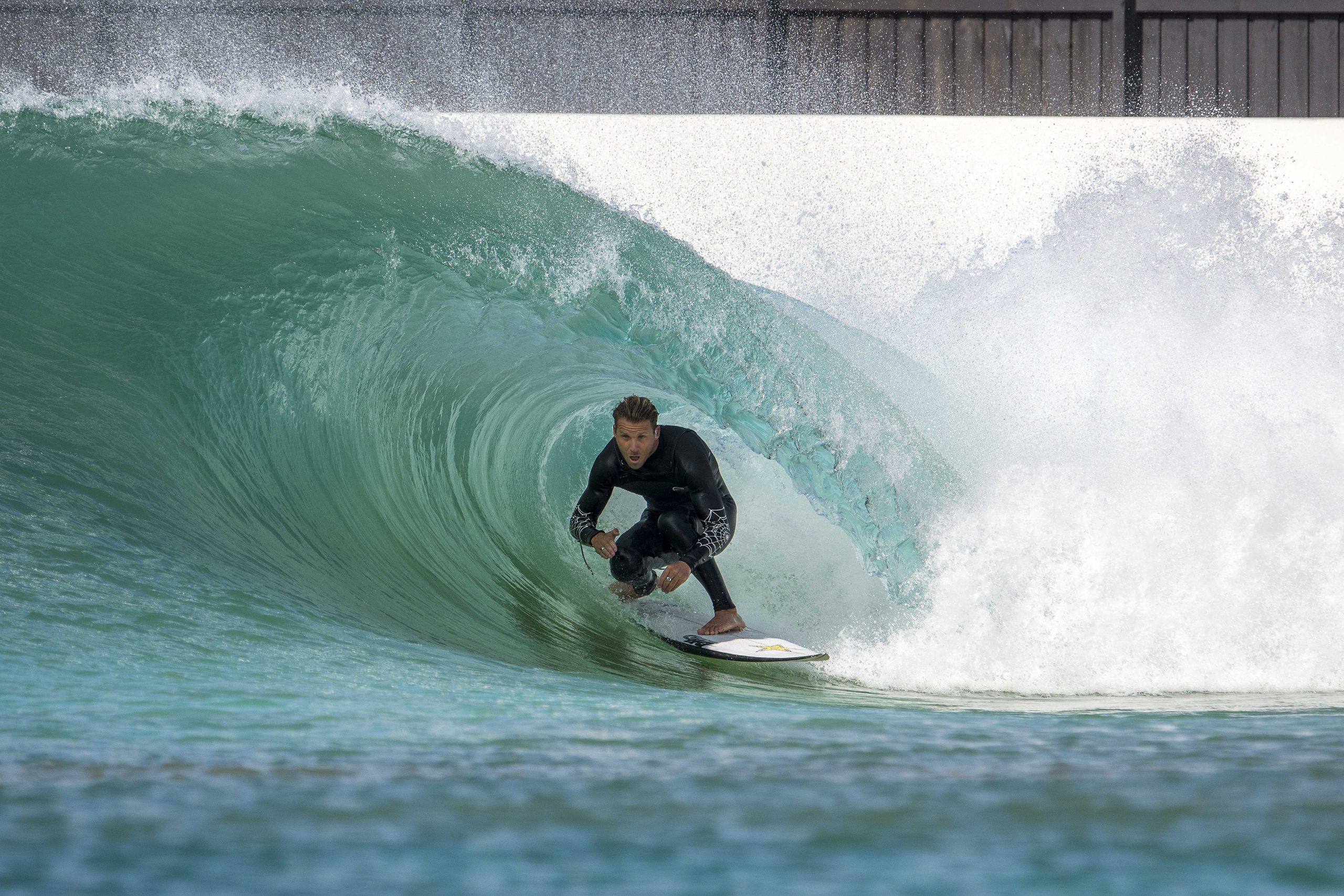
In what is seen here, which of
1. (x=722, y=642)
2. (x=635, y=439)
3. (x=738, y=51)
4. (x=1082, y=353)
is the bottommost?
(x=722, y=642)

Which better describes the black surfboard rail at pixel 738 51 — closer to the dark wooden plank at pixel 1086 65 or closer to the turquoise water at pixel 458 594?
the dark wooden plank at pixel 1086 65

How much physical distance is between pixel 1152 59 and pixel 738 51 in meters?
2.67

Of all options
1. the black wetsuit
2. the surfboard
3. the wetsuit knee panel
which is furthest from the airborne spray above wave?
the wetsuit knee panel

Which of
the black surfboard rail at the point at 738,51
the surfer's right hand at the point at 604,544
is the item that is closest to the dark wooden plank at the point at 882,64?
the black surfboard rail at the point at 738,51

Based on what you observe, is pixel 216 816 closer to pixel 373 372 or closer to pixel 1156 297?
pixel 373 372

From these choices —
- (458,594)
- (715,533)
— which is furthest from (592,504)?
(458,594)

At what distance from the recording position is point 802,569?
4.84m

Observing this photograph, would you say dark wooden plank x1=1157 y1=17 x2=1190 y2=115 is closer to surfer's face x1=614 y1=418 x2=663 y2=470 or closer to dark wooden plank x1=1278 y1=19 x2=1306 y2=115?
dark wooden plank x1=1278 y1=19 x2=1306 y2=115

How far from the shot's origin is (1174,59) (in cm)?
771

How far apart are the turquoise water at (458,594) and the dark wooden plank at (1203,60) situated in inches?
95.6

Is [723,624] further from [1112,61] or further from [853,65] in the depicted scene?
[1112,61]

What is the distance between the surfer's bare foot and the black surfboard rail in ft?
15.0

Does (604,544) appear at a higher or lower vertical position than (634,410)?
lower

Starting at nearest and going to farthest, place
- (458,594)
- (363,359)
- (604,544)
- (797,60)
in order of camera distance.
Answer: (604,544) < (458,594) < (363,359) < (797,60)
